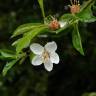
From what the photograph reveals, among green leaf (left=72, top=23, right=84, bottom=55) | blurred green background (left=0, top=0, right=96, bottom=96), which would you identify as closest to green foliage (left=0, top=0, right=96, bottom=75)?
green leaf (left=72, top=23, right=84, bottom=55)

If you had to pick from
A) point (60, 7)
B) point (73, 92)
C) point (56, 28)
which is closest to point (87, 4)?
point (56, 28)

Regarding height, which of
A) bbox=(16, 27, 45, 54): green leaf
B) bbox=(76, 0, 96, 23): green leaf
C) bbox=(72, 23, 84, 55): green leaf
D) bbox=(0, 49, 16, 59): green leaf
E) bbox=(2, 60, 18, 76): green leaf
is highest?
bbox=(76, 0, 96, 23): green leaf

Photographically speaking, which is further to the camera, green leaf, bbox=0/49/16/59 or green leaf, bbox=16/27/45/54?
green leaf, bbox=0/49/16/59

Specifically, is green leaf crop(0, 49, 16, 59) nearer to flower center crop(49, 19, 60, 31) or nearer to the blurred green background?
flower center crop(49, 19, 60, 31)

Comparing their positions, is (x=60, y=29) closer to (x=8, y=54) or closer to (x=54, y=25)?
(x=54, y=25)

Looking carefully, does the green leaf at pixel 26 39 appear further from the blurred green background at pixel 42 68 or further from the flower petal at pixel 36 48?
the blurred green background at pixel 42 68

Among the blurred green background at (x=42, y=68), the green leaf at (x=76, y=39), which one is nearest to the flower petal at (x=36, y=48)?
the green leaf at (x=76, y=39)

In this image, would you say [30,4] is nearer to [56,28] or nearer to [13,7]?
[13,7]
